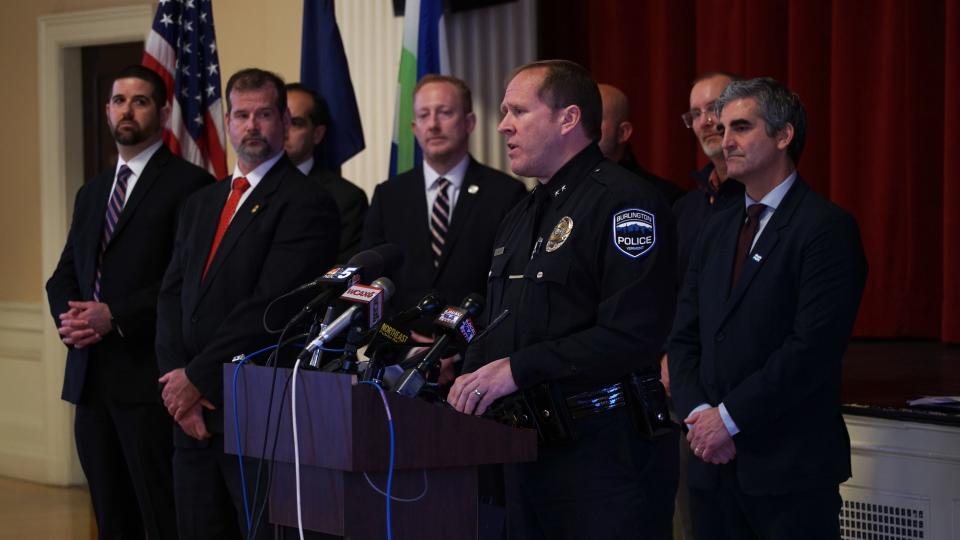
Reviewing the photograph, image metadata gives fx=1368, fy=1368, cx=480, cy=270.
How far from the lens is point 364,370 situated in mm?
2588

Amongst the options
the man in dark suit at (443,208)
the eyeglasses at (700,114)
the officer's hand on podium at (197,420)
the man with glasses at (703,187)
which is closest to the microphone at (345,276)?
the officer's hand on podium at (197,420)

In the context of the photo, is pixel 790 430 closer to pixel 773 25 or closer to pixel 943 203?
pixel 943 203

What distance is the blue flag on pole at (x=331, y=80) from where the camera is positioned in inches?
215

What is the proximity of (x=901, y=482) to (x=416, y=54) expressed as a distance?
2641 millimetres

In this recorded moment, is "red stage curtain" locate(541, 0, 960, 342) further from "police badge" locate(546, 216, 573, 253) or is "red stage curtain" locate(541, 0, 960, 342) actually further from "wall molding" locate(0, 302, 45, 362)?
"wall molding" locate(0, 302, 45, 362)

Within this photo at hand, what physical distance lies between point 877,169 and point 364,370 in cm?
346

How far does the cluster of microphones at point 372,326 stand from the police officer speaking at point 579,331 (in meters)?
0.23

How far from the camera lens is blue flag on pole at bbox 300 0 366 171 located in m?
5.47

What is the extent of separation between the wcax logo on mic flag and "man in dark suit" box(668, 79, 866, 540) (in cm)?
50

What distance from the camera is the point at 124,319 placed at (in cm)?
445

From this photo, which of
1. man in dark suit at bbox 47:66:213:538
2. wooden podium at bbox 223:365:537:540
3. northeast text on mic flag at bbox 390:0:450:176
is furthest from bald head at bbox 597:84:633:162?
wooden podium at bbox 223:365:537:540

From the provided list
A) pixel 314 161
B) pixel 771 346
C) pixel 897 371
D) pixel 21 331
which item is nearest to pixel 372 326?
pixel 771 346

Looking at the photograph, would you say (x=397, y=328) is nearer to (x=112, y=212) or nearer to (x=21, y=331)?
(x=112, y=212)

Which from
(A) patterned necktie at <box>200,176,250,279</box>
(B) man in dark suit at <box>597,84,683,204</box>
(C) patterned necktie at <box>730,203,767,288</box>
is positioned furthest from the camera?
(B) man in dark suit at <box>597,84,683,204</box>
